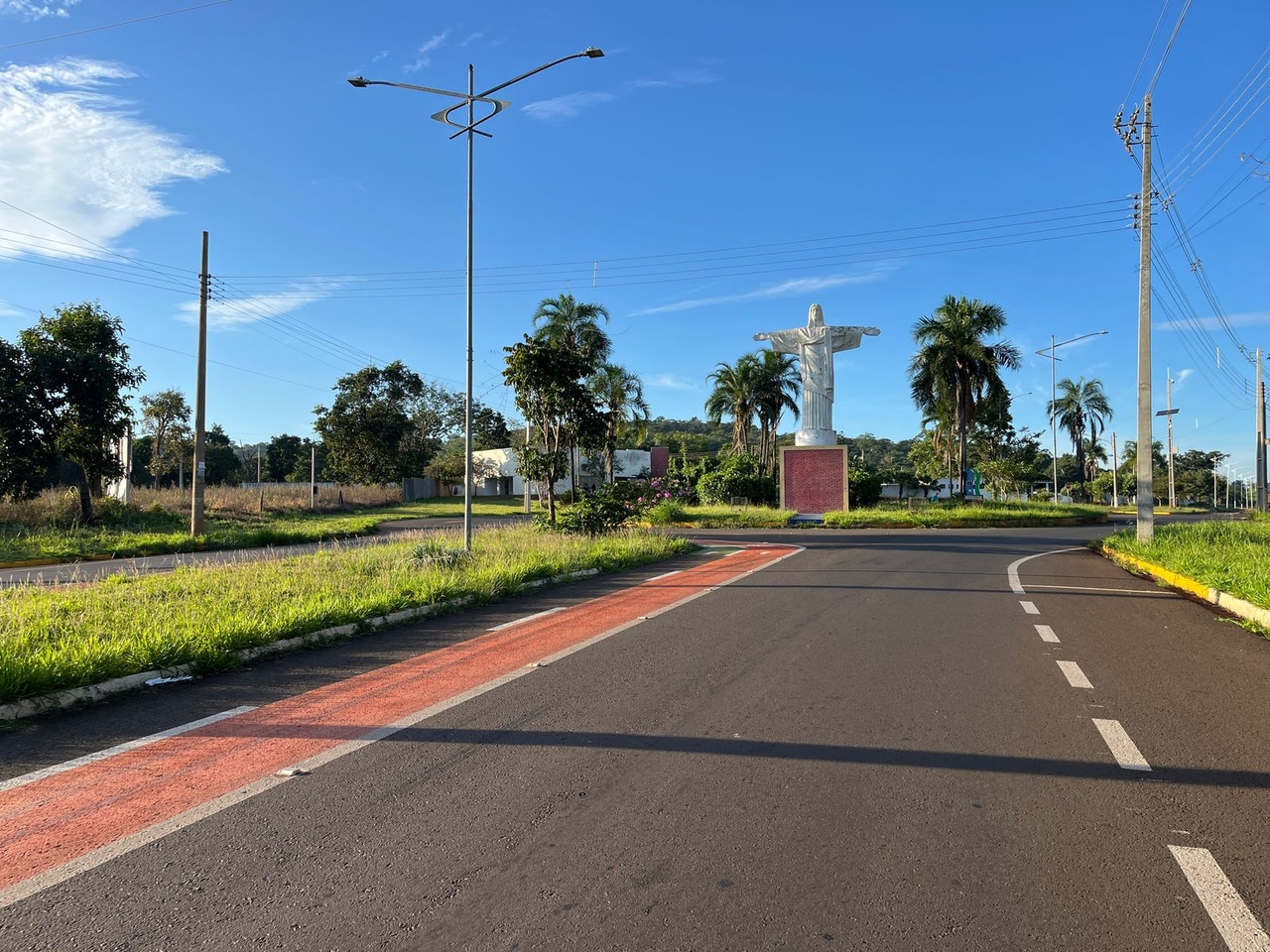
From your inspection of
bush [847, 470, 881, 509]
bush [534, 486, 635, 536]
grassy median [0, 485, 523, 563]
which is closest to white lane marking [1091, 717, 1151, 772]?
bush [534, 486, 635, 536]

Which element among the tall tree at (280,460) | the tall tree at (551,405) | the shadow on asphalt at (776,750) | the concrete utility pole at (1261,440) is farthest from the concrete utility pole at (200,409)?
the tall tree at (280,460)

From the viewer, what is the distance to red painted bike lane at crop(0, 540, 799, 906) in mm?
3707

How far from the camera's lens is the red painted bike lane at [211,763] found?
3707 mm

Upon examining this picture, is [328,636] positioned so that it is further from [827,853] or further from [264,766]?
[827,853]

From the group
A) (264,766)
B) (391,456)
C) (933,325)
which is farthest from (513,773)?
(391,456)

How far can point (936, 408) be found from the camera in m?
43.3

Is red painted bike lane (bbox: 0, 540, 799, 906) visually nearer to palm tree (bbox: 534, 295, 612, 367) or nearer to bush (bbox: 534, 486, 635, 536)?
bush (bbox: 534, 486, 635, 536)

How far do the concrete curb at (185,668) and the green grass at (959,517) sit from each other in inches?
981

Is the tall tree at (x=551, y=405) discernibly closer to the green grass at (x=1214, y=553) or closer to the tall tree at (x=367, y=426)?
the green grass at (x=1214, y=553)

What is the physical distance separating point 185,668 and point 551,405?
15477 millimetres

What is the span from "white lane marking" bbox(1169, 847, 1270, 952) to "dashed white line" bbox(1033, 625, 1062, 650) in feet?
17.0

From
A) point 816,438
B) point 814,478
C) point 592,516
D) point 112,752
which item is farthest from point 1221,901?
point 816,438

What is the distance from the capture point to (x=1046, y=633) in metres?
8.98

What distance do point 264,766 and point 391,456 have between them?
59154 millimetres
